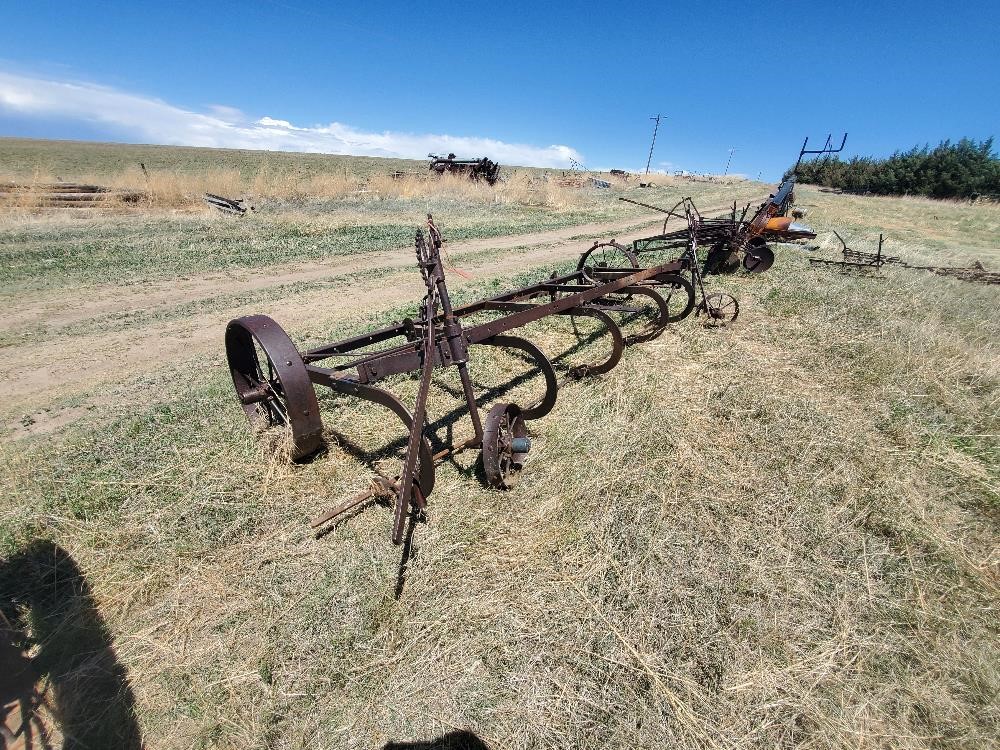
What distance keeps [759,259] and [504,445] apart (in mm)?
8649

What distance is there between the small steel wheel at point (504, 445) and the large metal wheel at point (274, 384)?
1.39 m

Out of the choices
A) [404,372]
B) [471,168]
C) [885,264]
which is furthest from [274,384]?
[471,168]

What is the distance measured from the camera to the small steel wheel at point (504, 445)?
3568 millimetres

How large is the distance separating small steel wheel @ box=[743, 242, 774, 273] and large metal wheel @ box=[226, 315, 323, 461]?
9706 millimetres

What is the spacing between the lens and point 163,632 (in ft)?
9.05

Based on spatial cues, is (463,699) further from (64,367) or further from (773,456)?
(64,367)

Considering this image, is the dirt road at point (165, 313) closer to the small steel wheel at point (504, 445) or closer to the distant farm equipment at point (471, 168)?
the small steel wheel at point (504, 445)

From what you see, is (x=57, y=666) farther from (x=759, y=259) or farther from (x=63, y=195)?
(x=63, y=195)

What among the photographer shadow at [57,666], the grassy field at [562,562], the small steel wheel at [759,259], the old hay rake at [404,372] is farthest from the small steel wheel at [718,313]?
the photographer shadow at [57,666]

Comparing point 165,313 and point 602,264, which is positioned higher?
point 602,264

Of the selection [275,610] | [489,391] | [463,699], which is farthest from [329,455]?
[463,699]

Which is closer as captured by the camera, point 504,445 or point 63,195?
point 504,445

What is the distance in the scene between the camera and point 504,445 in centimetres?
384

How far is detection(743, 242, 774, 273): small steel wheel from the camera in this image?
979 centimetres
